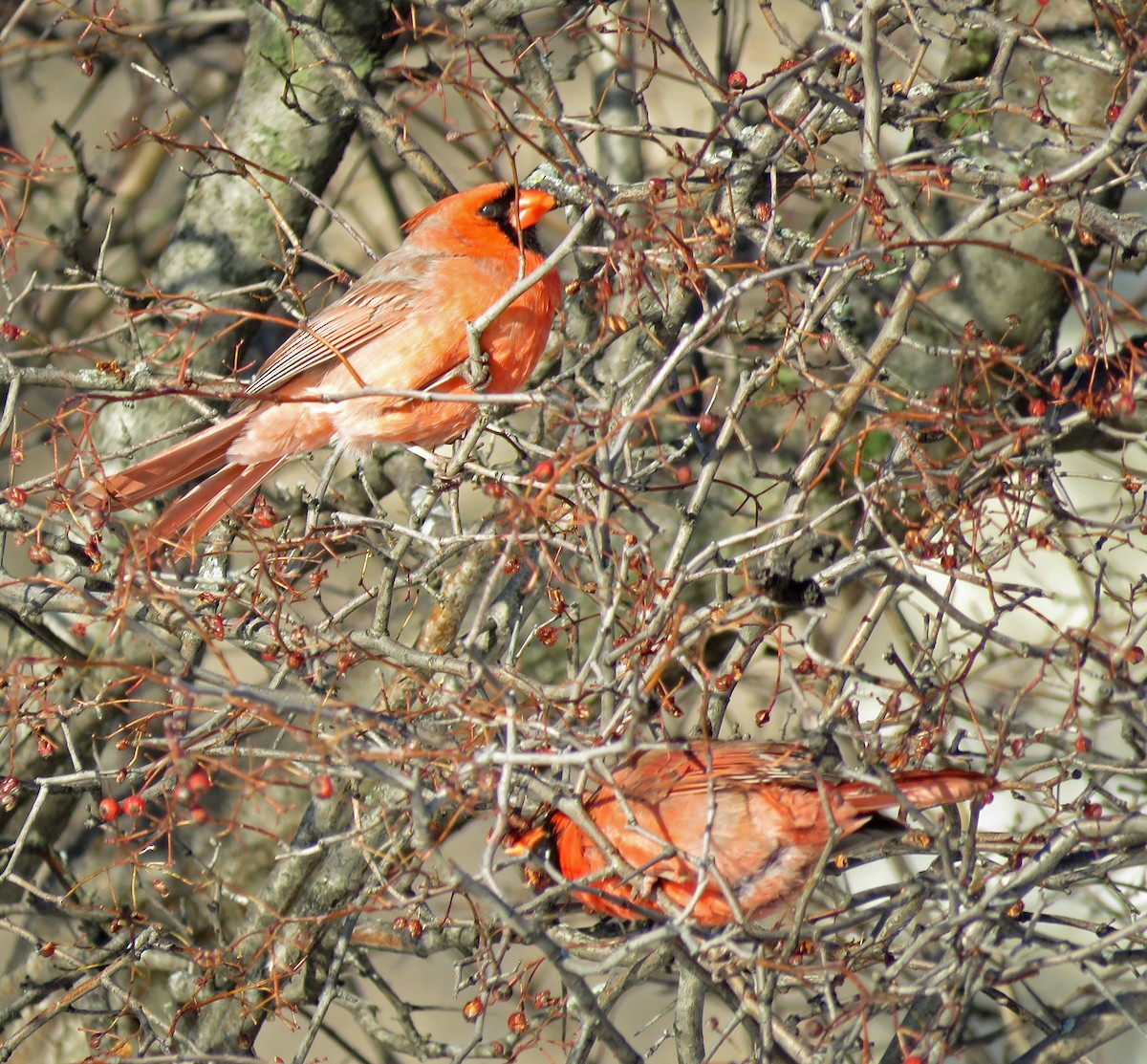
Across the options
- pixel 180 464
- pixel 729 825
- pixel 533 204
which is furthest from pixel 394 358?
pixel 729 825

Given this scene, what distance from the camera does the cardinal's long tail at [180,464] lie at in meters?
3.85

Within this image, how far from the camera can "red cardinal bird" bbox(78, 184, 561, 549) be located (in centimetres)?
388

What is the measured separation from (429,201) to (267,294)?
1.35 m

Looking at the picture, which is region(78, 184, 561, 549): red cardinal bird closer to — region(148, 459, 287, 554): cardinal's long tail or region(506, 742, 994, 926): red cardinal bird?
region(148, 459, 287, 554): cardinal's long tail

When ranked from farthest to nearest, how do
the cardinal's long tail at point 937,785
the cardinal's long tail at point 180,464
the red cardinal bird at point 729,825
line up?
1. the cardinal's long tail at point 180,464
2. the red cardinal bird at point 729,825
3. the cardinal's long tail at point 937,785

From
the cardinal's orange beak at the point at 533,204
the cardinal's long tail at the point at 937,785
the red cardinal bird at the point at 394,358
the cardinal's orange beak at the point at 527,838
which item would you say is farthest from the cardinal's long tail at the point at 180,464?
the cardinal's long tail at the point at 937,785

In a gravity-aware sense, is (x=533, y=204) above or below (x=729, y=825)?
above

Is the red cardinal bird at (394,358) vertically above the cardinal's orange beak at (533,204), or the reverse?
the cardinal's orange beak at (533,204)

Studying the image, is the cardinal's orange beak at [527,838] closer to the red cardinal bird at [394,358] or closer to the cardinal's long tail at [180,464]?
the red cardinal bird at [394,358]

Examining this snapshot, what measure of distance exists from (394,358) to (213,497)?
2.19 feet

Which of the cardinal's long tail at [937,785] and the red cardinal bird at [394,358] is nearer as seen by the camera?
the cardinal's long tail at [937,785]

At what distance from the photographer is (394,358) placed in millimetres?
4000

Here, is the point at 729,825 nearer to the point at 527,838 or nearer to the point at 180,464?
the point at 527,838

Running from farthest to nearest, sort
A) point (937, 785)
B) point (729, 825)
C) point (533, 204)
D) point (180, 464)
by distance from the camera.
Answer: point (180, 464) < point (533, 204) < point (729, 825) < point (937, 785)
